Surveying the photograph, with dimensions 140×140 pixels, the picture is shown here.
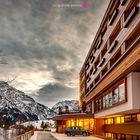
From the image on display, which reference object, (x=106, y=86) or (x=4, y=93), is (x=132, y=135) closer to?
(x=106, y=86)

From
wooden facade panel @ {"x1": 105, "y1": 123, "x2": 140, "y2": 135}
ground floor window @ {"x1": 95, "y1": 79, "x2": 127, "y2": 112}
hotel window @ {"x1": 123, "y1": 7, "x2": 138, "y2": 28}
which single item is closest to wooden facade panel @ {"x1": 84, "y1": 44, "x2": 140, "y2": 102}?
ground floor window @ {"x1": 95, "y1": 79, "x2": 127, "y2": 112}

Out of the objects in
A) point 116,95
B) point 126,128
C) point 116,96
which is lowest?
point 126,128

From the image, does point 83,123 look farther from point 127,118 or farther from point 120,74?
point 120,74

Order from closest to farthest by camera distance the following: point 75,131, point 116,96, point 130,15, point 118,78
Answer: point 130,15, point 118,78, point 116,96, point 75,131

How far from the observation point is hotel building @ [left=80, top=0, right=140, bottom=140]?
1128 inches

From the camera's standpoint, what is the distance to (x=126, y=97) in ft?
99.0

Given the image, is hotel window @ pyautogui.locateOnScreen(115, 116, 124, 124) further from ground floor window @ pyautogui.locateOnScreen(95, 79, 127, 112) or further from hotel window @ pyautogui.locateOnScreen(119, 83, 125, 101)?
hotel window @ pyautogui.locateOnScreen(119, 83, 125, 101)

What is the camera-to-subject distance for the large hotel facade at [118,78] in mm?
28672

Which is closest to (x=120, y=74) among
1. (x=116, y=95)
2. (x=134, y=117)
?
(x=116, y=95)

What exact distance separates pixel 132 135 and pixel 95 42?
23.7 metres

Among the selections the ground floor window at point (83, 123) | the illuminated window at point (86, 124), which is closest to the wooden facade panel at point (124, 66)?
the ground floor window at point (83, 123)

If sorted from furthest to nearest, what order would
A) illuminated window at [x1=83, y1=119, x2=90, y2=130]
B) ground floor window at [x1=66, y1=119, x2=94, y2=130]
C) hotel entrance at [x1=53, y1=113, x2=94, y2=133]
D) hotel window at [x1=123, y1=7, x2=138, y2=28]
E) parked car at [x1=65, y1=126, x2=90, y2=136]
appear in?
illuminated window at [x1=83, y1=119, x2=90, y2=130] → ground floor window at [x1=66, y1=119, x2=94, y2=130] → hotel entrance at [x1=53, y1=113, x2=94, y2=133] → parked car at [x1=65, y1=126, x2=90, y2=136] → hotel window at [x1=123, y1=7, x2=138, y2=28]

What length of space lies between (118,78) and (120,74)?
7.13 feet

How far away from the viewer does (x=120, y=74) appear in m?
30.1
